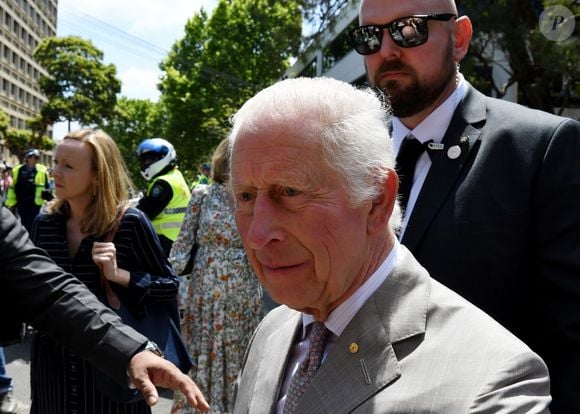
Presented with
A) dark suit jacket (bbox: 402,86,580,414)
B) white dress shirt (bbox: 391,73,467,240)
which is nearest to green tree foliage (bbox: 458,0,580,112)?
white dress shirt (bbox: 391,73,467,240)

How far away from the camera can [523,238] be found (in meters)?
1.86

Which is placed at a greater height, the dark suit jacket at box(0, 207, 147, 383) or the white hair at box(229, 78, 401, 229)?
the white hair at box(229, 78, 401, 229)

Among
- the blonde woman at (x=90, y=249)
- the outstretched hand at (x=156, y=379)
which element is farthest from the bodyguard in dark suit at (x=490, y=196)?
the blonde woman at (x=90, y=249)

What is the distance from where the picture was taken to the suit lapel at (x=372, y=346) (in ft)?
4.55

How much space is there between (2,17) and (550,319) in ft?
273

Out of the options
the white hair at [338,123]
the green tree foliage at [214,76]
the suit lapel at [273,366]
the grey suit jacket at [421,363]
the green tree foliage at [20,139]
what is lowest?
the suit lapel at [273,366]

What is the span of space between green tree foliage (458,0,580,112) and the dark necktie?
8207 millimetres

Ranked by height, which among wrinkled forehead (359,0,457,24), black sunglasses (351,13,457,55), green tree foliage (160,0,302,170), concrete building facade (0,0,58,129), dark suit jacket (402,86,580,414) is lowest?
dark suit jacket (402,86,580,414)

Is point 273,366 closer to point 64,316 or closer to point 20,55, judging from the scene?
point 64,316

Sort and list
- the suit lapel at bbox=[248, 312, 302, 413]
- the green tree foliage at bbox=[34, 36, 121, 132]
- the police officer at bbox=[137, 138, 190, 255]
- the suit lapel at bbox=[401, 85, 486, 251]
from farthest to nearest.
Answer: the green tree foliage at bbox=[34, 36, 121, 132] < the police officer at bbox=[137, 138, 190, 255] < the suit lapel at bbox=[401, 85, 486, 251] < the suit lapel at bbox=[248, 312, 302, 413]

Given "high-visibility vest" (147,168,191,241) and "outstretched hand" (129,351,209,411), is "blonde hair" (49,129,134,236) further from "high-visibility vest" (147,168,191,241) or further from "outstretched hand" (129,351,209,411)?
"high-visibility vest" (147,168,191,241)

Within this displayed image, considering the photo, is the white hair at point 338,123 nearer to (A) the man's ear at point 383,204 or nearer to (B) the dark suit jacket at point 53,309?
(A) the man's ear at point 383,204

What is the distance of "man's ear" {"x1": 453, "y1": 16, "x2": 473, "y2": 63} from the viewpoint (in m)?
2.22

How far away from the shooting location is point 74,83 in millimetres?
52062
